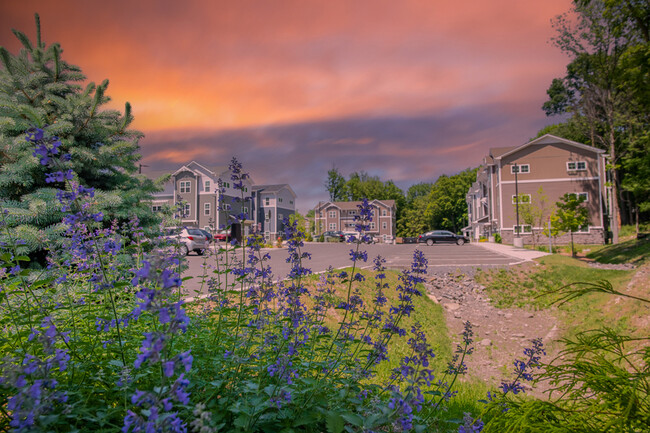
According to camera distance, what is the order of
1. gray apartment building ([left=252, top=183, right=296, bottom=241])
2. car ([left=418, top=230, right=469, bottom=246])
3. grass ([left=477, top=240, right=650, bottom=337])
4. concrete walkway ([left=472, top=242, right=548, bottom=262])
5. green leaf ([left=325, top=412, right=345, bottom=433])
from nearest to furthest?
green leaf ([left=325, top=412, right=345, bottom=433]), grass ([left=477, top=240, right=650, bottom=337]), concrete walkway ([left=472, top=242, right=548, bottom=262]), car ([left=418, top=230, right=469, bottom=246]), gray apartment building ([left=252, top=183, right=296, bottom=241])

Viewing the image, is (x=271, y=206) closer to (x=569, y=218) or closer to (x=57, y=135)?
(x=569, y=218)

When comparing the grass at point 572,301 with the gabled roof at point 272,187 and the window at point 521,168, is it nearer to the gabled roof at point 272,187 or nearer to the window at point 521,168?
the window at point 521,168

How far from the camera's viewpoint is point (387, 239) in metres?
56.9

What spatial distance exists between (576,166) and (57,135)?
4435cm

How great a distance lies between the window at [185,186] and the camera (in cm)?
4378

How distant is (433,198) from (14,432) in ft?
263

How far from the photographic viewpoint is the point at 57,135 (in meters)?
7.60

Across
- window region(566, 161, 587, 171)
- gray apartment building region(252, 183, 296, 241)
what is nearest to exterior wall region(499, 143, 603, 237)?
window region(566, 161, 587, 171)

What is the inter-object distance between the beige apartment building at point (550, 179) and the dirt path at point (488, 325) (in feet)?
86.2

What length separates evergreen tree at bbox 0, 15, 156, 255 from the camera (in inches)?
274

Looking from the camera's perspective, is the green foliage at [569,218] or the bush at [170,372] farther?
the green foliage at [569,218]

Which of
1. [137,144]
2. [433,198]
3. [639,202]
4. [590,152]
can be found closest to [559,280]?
[137,144]

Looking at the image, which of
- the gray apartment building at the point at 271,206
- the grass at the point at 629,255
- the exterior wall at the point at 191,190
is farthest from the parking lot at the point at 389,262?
the gray apartment building at the point at 271,206

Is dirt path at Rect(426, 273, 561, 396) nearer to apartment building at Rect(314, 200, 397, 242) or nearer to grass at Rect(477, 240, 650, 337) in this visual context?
grass at Rect(477, 240, 650, 337)
